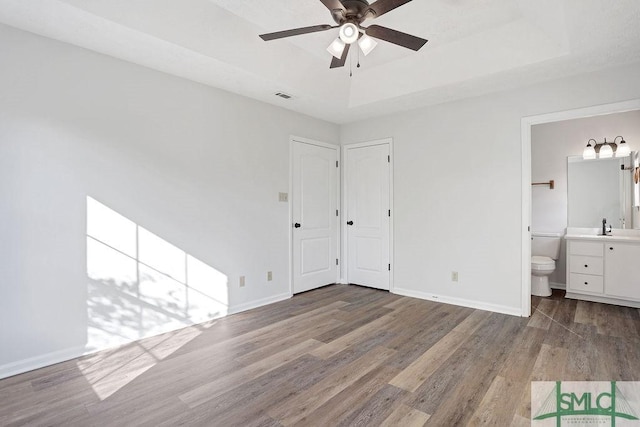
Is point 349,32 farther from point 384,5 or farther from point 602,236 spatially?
point 602,236

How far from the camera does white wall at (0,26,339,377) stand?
245 centimetres

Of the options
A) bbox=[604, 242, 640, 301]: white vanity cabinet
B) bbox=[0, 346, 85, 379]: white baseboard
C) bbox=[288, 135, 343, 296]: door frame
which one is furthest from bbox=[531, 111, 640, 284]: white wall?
bbox=[0, 346, 85, 379]: white baseboard

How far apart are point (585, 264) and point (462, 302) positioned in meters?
1.68

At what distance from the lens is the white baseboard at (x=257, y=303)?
12.6 feet

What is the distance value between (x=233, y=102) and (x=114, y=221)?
5.89 ft

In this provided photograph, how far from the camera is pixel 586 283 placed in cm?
422

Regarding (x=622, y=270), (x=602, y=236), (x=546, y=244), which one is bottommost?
(x=622, y=270)

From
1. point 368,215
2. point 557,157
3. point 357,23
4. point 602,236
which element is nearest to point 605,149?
point 557,157

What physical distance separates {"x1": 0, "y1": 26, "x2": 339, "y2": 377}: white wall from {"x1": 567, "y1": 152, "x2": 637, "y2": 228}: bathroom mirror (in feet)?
14.2

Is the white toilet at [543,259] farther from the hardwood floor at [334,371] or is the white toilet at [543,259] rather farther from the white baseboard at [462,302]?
the white baseboard at [462,302]

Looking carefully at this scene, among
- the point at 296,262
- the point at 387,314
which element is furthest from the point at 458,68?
the point at 296,262

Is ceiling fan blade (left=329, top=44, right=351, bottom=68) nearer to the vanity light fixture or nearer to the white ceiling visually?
the white ceiling

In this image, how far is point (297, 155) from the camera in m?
4.59

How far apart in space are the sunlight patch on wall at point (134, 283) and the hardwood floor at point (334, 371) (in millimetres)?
167
